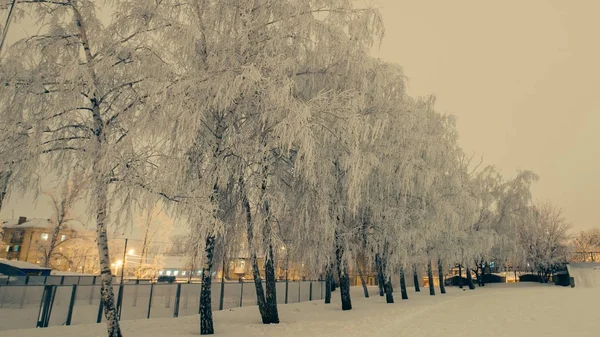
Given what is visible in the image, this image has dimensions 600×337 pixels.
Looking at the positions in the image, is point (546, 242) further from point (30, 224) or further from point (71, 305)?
point (30, 224)

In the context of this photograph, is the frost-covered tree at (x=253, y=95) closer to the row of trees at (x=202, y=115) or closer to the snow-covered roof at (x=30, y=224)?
the row of trees at (x=202, y=115)

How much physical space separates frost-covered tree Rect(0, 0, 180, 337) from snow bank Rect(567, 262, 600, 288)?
32932 millimetres

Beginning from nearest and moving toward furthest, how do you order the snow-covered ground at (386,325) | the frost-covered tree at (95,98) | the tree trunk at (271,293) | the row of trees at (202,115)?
1. the frost-covered tree at (95,98)
2. the row of trees at (202,115)
3. the snow-covered ground at (386,325)
4. the tree trunk at (271,293)

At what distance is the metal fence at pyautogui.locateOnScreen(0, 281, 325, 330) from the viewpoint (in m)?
12.3

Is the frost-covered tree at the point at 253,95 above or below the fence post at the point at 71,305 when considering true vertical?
above

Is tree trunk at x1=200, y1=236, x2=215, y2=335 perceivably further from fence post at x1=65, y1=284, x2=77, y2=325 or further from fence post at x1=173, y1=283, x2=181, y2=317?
fence post at x1=173, y1=283, x2=181, y2=317

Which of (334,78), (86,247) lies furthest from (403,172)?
(86,247)

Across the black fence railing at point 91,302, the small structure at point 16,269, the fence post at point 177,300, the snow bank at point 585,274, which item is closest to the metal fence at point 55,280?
A: the small structure at point 16,269

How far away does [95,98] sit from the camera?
9320mm

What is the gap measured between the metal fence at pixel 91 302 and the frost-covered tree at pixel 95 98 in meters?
5.05

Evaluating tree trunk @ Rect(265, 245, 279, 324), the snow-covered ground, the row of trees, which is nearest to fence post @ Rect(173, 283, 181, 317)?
the snow-covered ground

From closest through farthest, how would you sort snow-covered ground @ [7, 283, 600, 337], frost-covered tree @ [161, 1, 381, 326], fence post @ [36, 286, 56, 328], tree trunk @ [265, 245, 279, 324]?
1. frost-covered tree @ [161, 1, 381, 326]
2. snow-covered ground @ [7, 283, 600, 337]
3. fence post @ [36, 286, 56, 328]
4. tree trunk @ [265, 245, 279, 324]

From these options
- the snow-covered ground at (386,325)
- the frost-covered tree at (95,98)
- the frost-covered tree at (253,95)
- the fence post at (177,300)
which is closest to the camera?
the frost-covered tree at (95,98)

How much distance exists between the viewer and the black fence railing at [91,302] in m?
12.3
